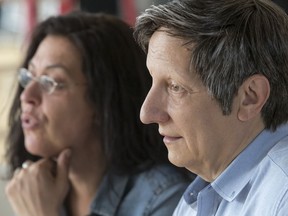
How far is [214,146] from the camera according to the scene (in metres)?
1.26

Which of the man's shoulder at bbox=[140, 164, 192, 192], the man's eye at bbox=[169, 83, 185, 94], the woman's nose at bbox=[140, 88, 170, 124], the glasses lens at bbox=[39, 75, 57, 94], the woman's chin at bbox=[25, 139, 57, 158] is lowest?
the man's shoulder at bbox=[140, 164, 192, 192]

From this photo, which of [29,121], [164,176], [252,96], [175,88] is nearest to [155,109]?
[175,88]

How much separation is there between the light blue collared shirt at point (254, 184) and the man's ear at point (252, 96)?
6 cm

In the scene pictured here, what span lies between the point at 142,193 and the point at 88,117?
0.99 ft

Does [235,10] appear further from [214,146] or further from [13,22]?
[13,22]

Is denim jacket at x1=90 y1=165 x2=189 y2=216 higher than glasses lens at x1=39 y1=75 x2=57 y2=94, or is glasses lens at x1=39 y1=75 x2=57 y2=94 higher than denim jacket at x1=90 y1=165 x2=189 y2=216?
glasses lens at x1=39 y1=75 x2=57 y2=94

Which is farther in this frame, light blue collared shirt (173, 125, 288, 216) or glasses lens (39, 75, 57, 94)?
glasses lens (39, 75, 57, 94)

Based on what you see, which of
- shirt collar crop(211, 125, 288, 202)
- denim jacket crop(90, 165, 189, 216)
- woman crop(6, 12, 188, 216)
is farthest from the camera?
woman crop(6, 12, 188, 216)

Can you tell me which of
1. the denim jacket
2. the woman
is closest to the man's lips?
the woman

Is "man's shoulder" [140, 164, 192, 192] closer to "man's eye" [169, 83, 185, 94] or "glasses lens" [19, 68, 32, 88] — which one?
"glasses lens" [19, 68, 32, 88]

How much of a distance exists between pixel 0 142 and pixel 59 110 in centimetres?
277

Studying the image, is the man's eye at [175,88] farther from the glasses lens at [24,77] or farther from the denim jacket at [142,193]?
the glasses lens at [24,77]

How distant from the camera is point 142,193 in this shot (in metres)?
1.90

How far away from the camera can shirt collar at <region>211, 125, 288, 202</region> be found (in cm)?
125
